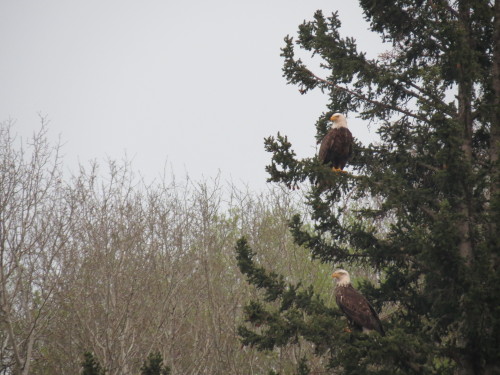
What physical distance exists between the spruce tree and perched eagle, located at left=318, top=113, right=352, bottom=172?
0.16 m

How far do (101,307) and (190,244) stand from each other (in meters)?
4.07

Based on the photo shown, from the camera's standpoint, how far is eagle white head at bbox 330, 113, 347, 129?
865 centimetres

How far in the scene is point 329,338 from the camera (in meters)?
6.30

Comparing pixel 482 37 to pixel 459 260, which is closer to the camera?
pixel 459 260

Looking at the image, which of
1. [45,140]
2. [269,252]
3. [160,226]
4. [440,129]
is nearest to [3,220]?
[45,140]

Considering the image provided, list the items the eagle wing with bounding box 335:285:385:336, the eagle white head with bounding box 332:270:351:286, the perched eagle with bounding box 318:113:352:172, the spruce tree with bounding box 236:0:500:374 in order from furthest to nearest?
the perched eagle with bounding box 318:113:352:172
the eagle white head with bounding box 332:270:351:286
the eagle wing with bounding box 335:285:385:336
the spruce tree with bounding box 236:0:500:374

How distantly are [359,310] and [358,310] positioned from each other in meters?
0.01

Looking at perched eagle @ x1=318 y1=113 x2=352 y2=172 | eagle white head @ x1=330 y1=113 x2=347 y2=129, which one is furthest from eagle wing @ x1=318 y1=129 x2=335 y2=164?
eagle white head @ x1=330 y1=113 x2=347 y2=129

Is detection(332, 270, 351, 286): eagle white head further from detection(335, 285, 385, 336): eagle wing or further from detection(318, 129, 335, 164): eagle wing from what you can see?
detection(318, 129, 335, 164): eagle wing

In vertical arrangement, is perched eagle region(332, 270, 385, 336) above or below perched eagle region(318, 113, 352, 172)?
below

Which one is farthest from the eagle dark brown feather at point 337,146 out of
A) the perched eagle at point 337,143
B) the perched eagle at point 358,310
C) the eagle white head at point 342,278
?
the perched eagle at point 358,310

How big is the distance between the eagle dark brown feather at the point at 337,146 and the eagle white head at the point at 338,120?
68 mm

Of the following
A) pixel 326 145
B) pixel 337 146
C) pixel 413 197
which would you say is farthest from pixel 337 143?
pixel 413 197

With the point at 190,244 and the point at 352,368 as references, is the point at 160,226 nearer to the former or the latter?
the point at 190,244
